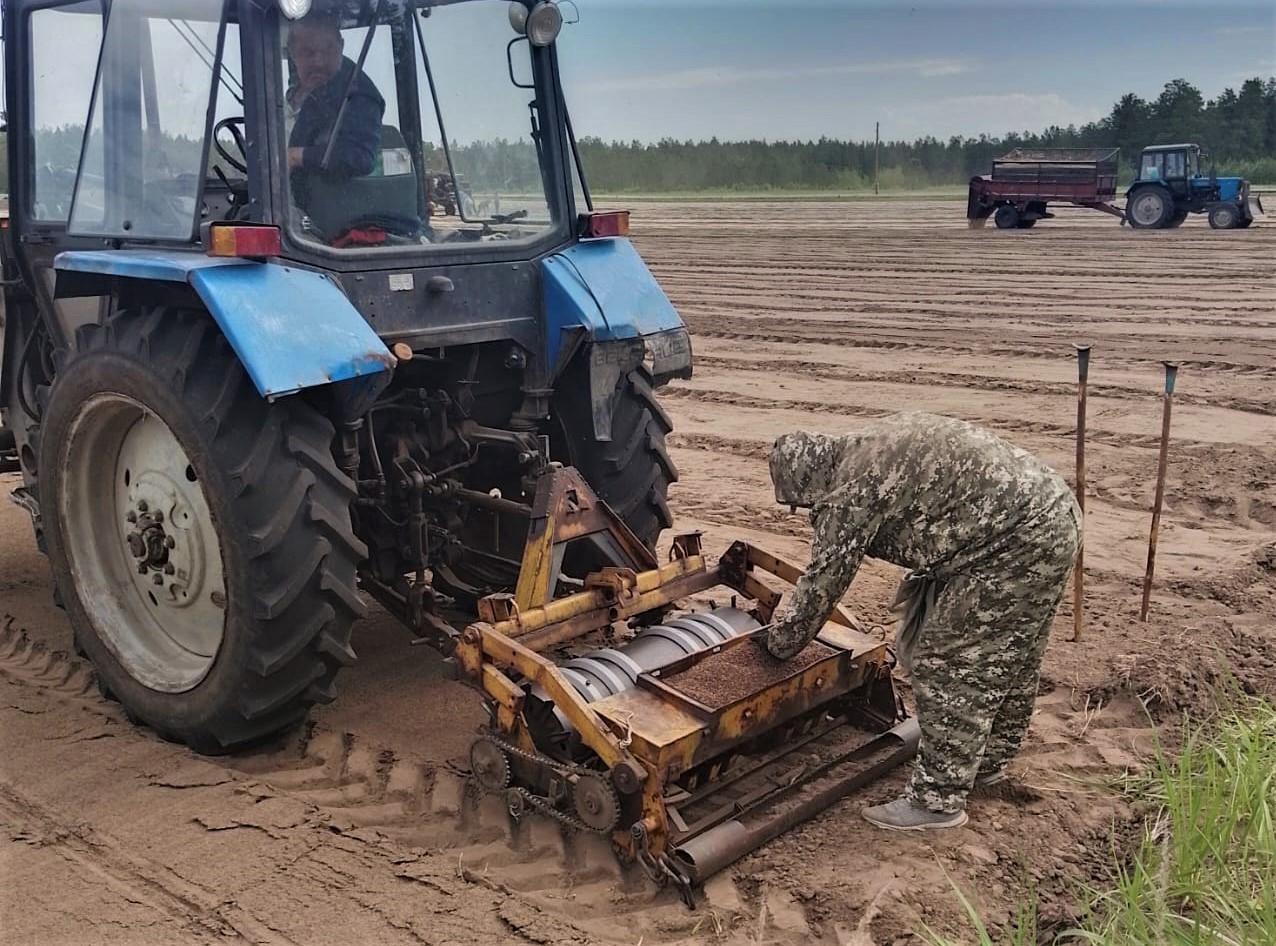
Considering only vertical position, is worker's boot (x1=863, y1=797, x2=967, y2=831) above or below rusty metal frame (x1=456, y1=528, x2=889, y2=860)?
below

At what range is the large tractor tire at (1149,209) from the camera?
22578mm

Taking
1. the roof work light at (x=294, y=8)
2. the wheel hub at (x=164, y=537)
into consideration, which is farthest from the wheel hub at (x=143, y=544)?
the roof work light at (x=294, y=8)

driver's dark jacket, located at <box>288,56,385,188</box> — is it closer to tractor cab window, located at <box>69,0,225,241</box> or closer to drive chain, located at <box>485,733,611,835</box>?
tractor cab window, located at <box>69,0,225,241</box>

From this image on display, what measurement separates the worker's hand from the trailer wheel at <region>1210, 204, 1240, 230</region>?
68.8 feet

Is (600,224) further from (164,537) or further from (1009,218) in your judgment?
(1009,218)

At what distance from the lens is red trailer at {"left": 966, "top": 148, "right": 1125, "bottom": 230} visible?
23.7 m

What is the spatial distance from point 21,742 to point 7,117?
226 cm

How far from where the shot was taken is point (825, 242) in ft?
66.4

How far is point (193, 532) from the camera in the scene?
12.5ft

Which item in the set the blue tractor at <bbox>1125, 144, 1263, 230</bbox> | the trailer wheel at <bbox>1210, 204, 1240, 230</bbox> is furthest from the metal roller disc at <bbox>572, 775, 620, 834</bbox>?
the blue tractor at <bbox>1125, 144, 1263, 230</bbox>

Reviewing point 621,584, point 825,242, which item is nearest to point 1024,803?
point 621,584

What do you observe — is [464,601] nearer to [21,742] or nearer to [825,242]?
[21,742]

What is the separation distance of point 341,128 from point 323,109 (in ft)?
0.25

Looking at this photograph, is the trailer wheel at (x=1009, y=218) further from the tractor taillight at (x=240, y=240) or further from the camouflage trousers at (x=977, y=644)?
the tractor taillight at (x=240, y=240)
